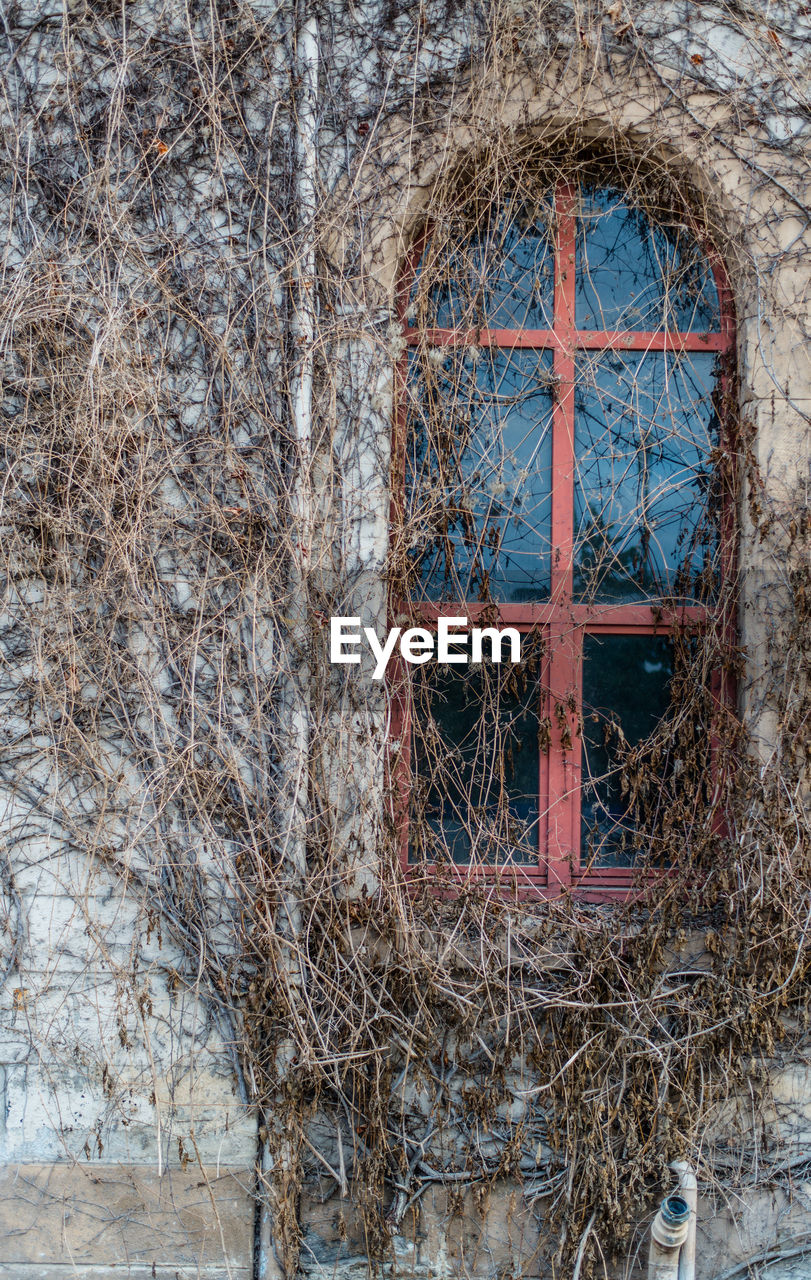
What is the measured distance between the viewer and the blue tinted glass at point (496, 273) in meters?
3.24

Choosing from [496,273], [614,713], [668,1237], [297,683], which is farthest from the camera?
[496,273]

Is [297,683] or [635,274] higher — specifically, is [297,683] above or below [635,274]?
below

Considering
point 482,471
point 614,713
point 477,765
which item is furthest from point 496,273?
point 477,765

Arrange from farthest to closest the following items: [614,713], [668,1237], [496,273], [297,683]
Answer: [496,273] < [614,713] < [297,683] < [668,1237]

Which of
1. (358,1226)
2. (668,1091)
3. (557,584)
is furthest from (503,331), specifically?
(358,1226)

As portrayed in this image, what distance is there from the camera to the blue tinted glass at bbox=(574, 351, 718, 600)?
324cm

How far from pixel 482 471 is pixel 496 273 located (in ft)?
2.29

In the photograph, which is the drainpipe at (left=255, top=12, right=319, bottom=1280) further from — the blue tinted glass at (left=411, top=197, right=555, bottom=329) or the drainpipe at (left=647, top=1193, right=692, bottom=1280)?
the drainpipe at (left=647, top=1193, right=692, bottom=1280)

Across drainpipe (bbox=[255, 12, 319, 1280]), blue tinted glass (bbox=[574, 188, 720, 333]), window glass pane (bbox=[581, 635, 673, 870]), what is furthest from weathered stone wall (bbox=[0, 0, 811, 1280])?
window glass pane (bbox=[581, 635, 673, 870])

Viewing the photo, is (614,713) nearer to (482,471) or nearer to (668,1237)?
(482,471)

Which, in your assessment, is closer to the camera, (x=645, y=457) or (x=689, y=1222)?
(x=689, y=1222)

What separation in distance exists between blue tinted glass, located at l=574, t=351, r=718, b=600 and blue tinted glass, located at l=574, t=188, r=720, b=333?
14 cm

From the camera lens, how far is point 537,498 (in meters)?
3.24

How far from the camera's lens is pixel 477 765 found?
10.4 feet
